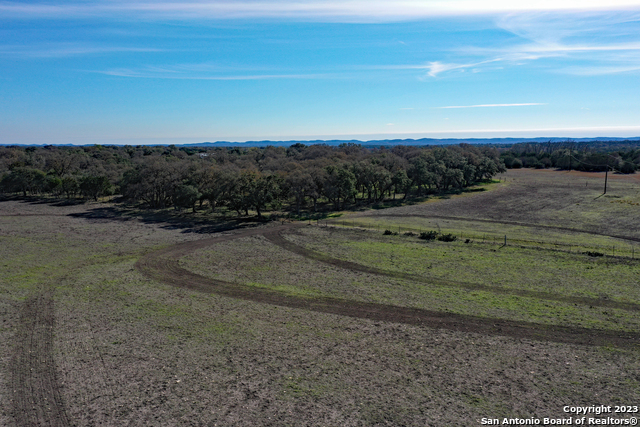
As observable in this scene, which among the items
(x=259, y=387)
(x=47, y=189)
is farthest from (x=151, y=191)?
(x=259, y=387)

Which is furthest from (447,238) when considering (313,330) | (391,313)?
(313,330)

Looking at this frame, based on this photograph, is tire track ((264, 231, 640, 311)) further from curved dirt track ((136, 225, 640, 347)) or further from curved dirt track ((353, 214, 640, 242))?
curved dirt track ((353, 214, 640, 242))

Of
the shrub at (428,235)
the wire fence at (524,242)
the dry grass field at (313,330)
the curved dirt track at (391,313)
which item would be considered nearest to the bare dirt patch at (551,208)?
the wire fence at (524,242)

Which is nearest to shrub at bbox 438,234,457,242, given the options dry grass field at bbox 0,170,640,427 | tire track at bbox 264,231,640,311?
dry grass field at bbox 0,170,640,427

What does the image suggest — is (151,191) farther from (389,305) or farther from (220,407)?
(220,407)

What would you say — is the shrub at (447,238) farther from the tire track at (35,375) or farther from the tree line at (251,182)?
the tire track at (35,375)
